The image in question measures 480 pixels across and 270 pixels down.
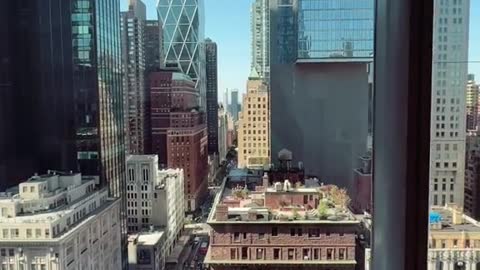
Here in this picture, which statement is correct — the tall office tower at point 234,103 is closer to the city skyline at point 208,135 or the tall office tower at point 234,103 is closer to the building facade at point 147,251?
the city skyline at point 208,135

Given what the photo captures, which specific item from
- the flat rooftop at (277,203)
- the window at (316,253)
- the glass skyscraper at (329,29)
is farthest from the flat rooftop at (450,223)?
the glass skyscraper at (329,29)

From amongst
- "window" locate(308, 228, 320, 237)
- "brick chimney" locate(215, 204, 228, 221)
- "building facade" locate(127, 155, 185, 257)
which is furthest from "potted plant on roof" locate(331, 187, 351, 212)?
"building facade" locate(127, 155, 185, 257)

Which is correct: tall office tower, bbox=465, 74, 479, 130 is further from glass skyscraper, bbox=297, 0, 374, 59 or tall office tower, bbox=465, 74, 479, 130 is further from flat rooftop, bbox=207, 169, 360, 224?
flat rooftop, bbox=207, 169, 360, 224

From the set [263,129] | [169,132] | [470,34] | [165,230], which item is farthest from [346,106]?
[165,230]

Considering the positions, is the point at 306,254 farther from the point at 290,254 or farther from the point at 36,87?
the point at 36,87

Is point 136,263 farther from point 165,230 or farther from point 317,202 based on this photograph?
point 317,202
